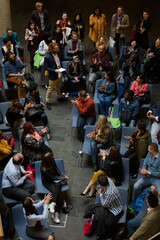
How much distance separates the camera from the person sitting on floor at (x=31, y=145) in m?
7.28

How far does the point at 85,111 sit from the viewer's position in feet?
27.1

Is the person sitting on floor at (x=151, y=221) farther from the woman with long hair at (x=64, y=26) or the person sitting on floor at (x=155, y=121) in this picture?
the woman with long hair at (x=64, y=26)

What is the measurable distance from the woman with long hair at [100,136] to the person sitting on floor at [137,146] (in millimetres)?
447

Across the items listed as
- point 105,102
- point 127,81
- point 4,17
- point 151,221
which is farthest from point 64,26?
point 151,221

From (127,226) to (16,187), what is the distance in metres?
2.28

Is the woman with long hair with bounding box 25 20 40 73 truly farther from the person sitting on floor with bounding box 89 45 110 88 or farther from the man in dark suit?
the person sitting on floor with bounding box 89 45 110 88

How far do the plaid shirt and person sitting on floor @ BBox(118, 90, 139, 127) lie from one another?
2.37 m

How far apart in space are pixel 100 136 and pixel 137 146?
2.74 feet

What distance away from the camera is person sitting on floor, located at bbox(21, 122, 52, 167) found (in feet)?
23.9

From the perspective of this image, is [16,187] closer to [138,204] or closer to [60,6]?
[138,204]

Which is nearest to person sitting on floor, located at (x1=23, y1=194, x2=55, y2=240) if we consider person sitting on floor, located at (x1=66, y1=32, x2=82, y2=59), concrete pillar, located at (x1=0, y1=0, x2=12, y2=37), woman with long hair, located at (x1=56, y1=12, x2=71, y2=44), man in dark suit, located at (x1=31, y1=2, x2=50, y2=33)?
person sitting on floor, located at (x1=66, y1=32, x2=82, y2=59)

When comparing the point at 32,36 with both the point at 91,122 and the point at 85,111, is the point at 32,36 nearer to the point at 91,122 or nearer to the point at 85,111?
the point at 85,111

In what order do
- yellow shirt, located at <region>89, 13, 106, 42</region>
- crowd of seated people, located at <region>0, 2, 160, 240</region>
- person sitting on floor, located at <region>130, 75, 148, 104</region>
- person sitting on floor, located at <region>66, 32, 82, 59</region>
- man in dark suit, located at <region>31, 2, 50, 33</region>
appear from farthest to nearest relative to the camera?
yellow shirt, located at <region>89, 13, 106, 42</region> → man in dark suit, located at <region>31, 2, 50, 33</region> → person sitting on floor, located at <region>66, 32, 82, 59</region> → person sitting on floor, located at <region>130, 75, 148, 104</region> → crowd of seated people, located at <region>0, 2, 160, 240</region>

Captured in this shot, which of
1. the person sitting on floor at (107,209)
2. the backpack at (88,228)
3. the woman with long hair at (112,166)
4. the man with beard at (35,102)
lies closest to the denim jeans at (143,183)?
the woman with long hair at (112,166)
